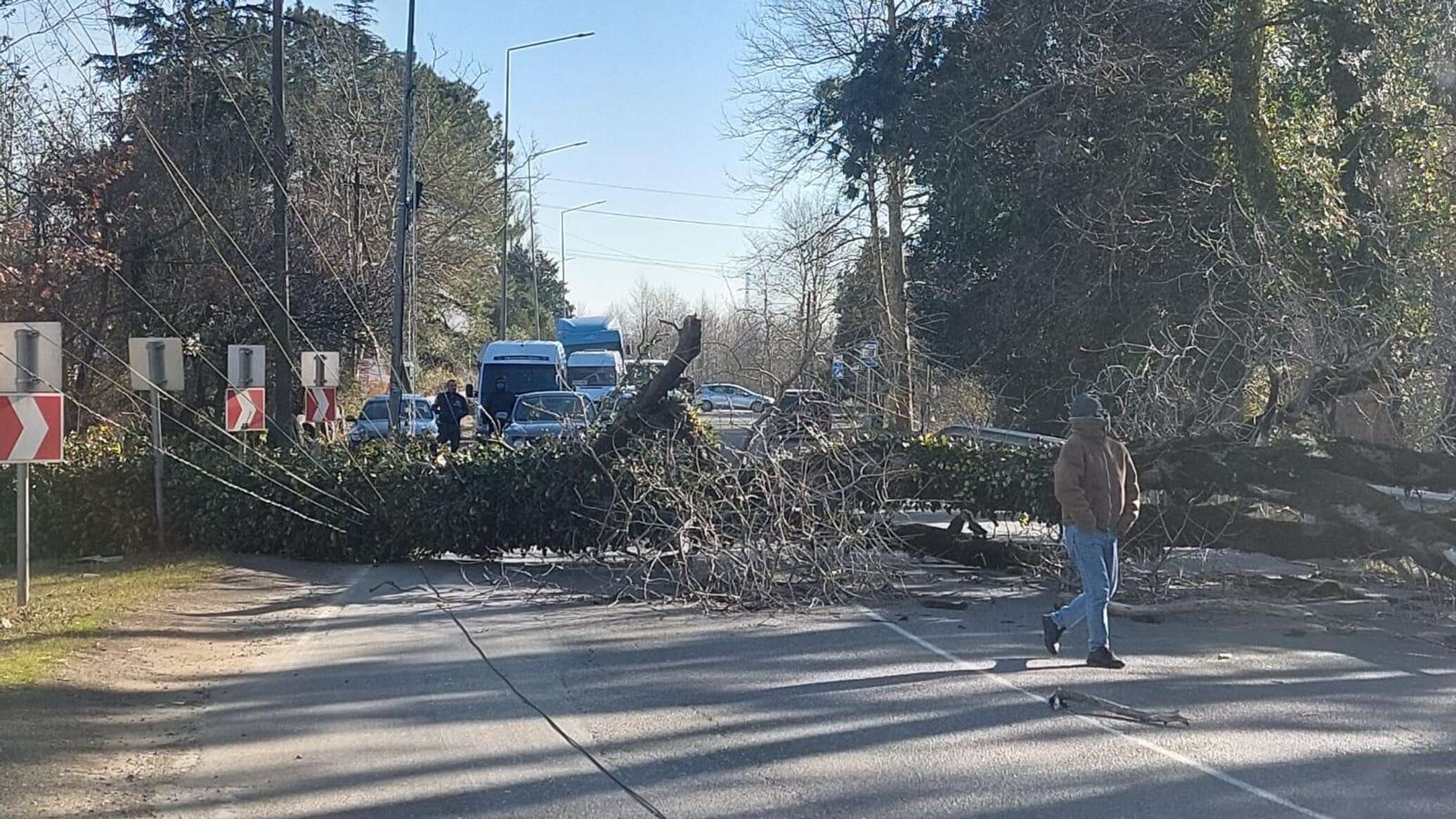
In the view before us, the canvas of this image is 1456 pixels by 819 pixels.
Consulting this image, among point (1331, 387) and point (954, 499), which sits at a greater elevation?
point (1331, 387)

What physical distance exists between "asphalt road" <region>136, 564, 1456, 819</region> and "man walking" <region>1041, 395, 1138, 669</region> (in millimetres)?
298

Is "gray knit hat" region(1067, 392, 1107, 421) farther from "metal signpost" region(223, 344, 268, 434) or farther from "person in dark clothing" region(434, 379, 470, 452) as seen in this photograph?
"person in dark clothing" region(434, 379, 470, 452)

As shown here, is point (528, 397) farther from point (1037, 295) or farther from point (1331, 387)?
point (1331, 387)

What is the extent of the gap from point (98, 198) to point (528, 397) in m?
8.34

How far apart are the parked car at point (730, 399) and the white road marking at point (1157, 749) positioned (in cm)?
459

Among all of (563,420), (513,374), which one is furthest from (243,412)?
(513,374)

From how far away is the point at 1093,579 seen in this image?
962 cm

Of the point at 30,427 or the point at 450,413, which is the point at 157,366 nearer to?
the point at 30,427

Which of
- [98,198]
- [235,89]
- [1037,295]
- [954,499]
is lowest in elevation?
[954,499]

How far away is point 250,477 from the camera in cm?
1612

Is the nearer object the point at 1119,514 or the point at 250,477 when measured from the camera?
the point at 1119,514

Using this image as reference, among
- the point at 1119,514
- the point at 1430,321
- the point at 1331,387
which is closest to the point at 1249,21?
the point at 1430,321

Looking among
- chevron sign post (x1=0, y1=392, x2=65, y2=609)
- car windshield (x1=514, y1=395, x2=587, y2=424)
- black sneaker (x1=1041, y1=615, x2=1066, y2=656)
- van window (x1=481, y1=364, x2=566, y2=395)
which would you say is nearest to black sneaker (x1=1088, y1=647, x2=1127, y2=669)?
black sneaker (x1=1041, y1=615, x2=1066, y2=656)

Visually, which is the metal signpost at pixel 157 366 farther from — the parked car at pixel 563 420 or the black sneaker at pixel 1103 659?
the black sneaker at pixel 1103 659
